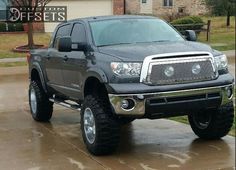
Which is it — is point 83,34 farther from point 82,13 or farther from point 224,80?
point 82,13

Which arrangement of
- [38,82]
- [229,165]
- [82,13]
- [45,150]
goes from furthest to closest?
1. [82,13]
2. [38,82]
3. [45,150]
4. [229,165]

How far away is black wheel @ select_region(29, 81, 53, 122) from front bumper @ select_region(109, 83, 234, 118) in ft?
9.74

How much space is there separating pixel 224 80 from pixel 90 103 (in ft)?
5.38

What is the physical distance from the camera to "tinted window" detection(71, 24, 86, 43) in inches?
315

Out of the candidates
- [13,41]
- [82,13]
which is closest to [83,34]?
[13,41]

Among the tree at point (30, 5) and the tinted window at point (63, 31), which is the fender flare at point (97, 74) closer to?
the tinted window at point (63, 31)

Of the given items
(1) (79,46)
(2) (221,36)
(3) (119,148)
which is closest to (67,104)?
(1) (79,46)

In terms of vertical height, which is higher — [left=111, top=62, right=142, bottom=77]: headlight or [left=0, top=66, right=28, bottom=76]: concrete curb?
[left=111, top=62, right=142, bottom=77]: headlight

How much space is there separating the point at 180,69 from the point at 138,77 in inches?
20.3

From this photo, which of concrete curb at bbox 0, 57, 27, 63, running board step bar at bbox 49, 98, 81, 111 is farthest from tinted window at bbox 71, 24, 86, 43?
concrete curb at bbox 0, 57, 27, 63

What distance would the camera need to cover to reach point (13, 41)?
24.9 m

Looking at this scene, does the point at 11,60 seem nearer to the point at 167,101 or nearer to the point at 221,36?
the point at 221,36

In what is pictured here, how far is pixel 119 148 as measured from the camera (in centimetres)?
754

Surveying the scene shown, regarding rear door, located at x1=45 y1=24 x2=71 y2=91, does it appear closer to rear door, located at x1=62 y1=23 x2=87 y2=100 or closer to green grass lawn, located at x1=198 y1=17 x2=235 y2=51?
rear door, located at x1=62 y1=23 x2=87 y2=100
